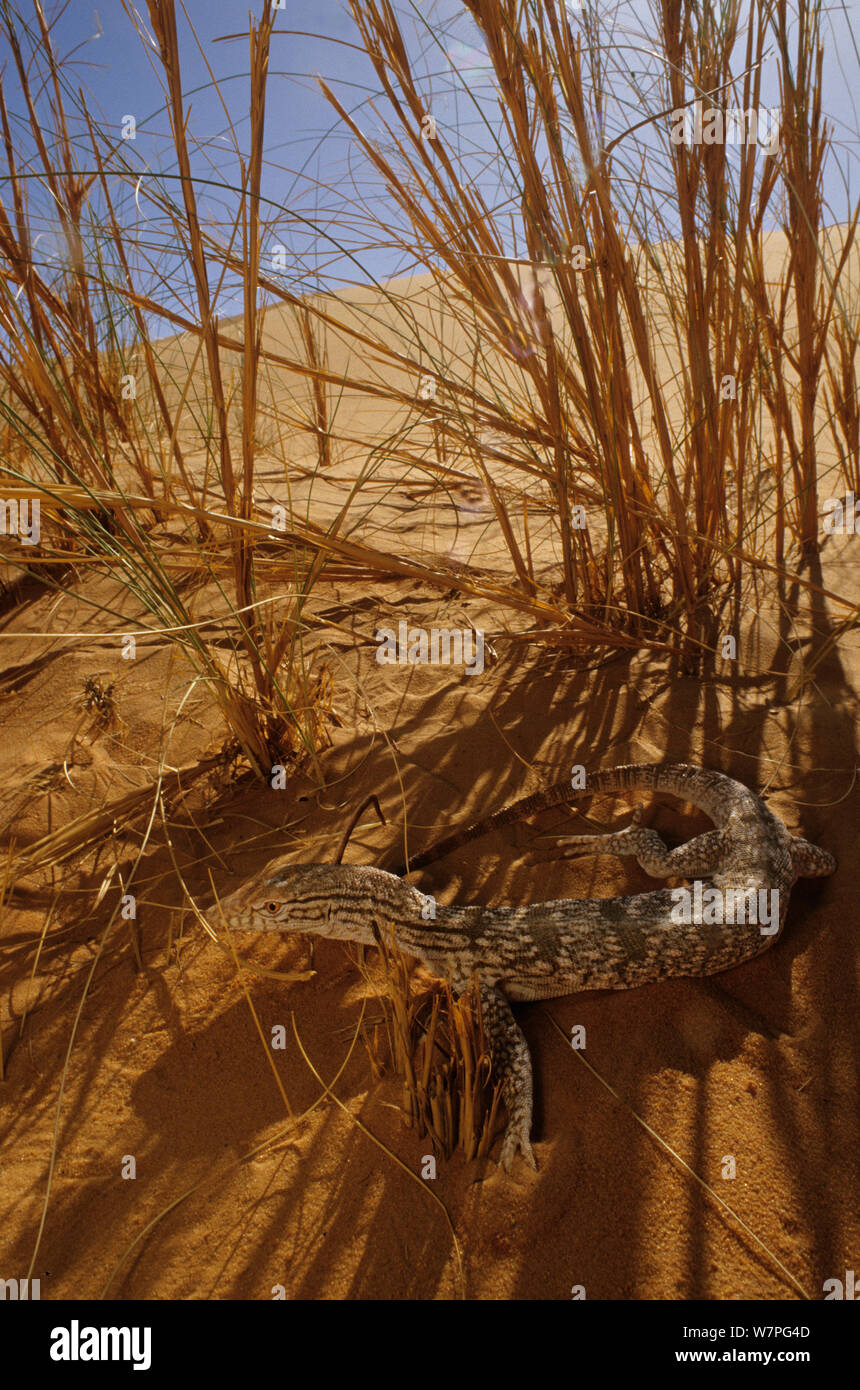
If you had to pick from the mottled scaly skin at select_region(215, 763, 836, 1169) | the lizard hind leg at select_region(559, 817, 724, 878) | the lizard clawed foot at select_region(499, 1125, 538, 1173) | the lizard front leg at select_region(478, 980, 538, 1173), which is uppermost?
the lizard hind leg at select_region(559, 817, 724, 878)

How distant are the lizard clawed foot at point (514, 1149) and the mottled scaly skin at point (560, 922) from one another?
0.17ft

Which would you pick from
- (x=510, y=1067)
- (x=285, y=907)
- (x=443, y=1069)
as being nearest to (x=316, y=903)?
(x=285, y=907)

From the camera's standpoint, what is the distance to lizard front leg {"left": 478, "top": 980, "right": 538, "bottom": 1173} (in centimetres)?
224

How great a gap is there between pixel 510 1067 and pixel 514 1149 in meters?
0.21

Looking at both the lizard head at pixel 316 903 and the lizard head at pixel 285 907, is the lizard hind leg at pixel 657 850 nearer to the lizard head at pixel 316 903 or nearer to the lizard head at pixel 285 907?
the lizard head at pixel 316 903

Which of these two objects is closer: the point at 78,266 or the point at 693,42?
the point at 693,42

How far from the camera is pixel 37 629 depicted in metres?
4.68

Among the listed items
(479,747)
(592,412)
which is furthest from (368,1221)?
(592,412)

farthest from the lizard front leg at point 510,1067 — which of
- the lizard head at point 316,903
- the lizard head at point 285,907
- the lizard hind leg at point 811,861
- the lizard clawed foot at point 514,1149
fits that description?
the lizard hind leg at point 811,861

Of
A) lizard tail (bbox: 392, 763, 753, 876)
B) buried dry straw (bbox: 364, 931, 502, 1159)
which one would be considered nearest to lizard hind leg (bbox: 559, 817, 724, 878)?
lizard tail (bbox: 392, 763, 753, 876)

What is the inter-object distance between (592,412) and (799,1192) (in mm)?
2726

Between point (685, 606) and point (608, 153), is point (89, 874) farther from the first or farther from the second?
point (608, 153)

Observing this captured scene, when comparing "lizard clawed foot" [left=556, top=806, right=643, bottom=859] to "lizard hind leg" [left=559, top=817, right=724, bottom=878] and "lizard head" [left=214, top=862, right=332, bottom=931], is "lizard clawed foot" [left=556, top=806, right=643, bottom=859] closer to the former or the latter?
"lizard hind leg" [left=559, top=817, right=724, bottom=878]

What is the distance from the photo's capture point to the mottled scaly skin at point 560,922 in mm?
2521
